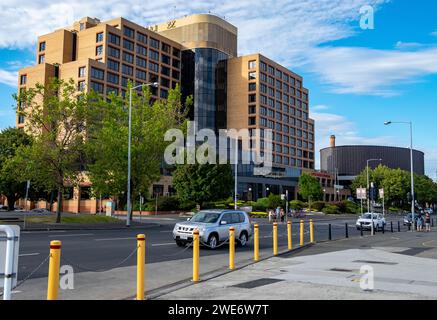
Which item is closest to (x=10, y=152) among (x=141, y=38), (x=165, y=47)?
(x=141, y=38)

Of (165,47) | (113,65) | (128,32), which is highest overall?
(165,47)

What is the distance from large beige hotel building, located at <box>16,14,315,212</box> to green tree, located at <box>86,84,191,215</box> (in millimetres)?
37141

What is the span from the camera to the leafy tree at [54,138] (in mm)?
30156

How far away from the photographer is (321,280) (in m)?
9.53

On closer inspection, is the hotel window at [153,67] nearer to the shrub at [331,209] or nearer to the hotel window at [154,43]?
the hotel window at [154,43]

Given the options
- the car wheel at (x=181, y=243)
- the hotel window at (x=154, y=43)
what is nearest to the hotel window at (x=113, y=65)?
the hotel window at (x=154, y=43)

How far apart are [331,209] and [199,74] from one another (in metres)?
46.2

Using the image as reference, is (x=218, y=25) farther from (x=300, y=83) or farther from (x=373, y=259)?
(x=373, y=259)

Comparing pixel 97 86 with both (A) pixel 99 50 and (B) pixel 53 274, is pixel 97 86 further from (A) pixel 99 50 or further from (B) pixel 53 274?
(B) pixel 53 274

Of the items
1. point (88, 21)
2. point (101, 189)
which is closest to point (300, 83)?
point (88, 21)

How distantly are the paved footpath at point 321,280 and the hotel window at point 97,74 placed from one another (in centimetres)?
7603

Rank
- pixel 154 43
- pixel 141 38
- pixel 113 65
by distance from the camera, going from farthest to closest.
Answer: pixel 154 43 → pixel 141 38 → pixel 113 65

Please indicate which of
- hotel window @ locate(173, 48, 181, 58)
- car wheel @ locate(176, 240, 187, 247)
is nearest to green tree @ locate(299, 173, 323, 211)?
hotel window @ locate(173, 48, 181, 58)

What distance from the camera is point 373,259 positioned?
1388cm
